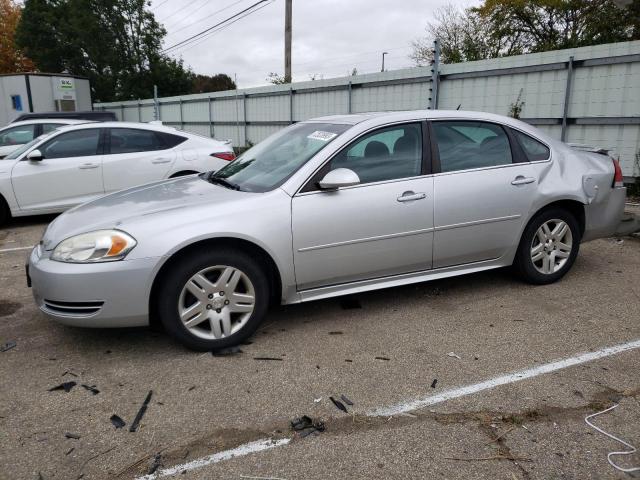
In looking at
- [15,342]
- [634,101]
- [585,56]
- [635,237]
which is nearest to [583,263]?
[635,237]

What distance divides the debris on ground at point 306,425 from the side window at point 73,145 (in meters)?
6.43

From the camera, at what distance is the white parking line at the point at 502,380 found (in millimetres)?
2811

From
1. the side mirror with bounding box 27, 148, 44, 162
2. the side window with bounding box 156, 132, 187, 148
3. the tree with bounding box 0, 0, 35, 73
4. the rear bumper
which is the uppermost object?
the tree with bounding box 0, 0, 35, 73

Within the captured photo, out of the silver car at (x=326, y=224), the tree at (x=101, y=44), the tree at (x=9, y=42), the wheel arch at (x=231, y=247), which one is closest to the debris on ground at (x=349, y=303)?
the silver car at (x=326, y=224)

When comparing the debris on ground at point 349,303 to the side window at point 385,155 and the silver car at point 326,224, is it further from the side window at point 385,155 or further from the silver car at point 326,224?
the side window at point 385,155

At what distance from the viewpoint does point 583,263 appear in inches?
211

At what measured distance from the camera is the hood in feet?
11.3

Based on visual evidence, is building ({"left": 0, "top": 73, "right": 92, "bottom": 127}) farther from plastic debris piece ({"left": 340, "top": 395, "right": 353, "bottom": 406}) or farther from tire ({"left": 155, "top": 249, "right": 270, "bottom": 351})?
plastic debris piece ({"left": 340, "top": 395, "right": 353, "bottom": 406})

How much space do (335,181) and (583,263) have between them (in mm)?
3229

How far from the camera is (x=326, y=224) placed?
3656mm

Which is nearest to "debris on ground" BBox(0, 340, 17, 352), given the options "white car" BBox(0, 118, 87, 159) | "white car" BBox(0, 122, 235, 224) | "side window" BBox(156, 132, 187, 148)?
"white car" BBox(0, 122, 235, 224)

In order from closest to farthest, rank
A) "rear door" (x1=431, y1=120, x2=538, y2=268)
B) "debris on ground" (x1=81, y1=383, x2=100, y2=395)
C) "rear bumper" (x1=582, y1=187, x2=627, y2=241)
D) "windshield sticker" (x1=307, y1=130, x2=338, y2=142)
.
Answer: "debris on ground" (x1=81, y1=383, x2=100, y2=395), "windshield sticker" (x1=307, y1=130, x2=338, y2=142), "rear door" (x1=431, y1=120, x2=538, y2=268), "rear bumper" (x1=582, y1=187, x2=627, y2=241)

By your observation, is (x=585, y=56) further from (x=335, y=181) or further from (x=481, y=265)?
A: (x=335, y=181)

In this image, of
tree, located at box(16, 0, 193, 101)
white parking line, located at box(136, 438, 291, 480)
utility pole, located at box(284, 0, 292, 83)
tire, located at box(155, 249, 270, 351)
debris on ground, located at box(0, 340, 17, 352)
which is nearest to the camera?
white parking line, located at box(136, 438, 291, 480)
